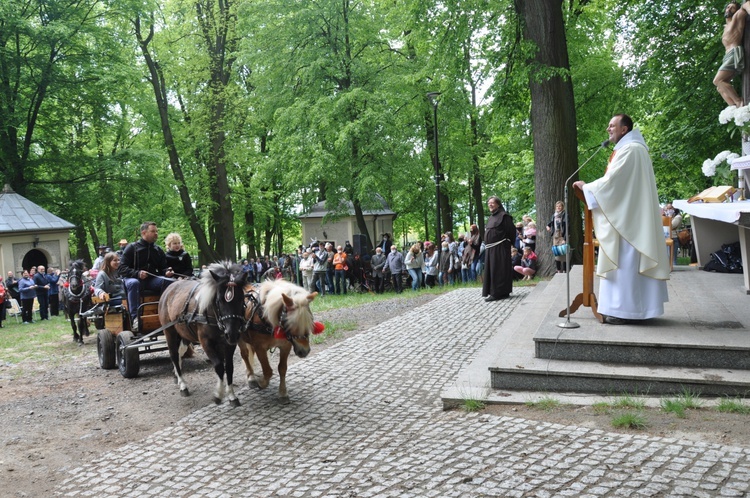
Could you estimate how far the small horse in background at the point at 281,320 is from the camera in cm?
627

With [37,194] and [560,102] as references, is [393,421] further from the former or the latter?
[37,194]

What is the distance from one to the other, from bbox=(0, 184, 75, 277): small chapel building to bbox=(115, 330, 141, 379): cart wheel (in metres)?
20.1

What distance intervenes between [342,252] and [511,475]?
697 inches

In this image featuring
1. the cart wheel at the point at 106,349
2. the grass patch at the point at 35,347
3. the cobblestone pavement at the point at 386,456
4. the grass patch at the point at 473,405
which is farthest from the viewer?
the grass patch at the point at 35,347

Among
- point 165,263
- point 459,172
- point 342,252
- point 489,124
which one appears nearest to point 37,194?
point 342,252

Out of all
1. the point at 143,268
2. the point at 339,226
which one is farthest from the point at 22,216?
the point at 143,268

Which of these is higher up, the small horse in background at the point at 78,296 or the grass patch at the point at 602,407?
the small horse in background at the point at 78,296

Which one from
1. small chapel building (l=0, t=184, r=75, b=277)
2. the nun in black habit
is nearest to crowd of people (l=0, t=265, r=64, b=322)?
small chapel building (l=0, t=184, r=75, b=277)

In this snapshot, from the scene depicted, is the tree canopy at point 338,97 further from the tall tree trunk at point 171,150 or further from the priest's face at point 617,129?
the priest's face at point 617,129

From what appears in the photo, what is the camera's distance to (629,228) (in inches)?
271

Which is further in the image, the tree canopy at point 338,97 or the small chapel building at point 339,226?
the small chapel building at point 339,226

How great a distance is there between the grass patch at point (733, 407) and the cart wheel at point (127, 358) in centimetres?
710

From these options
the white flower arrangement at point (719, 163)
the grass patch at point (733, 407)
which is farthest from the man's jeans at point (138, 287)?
the white flower arrangement at point (719, 163)

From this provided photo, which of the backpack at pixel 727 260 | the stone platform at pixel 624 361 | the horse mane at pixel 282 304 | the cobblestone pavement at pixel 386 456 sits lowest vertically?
the cobblestone pavement at pixel 386 456
